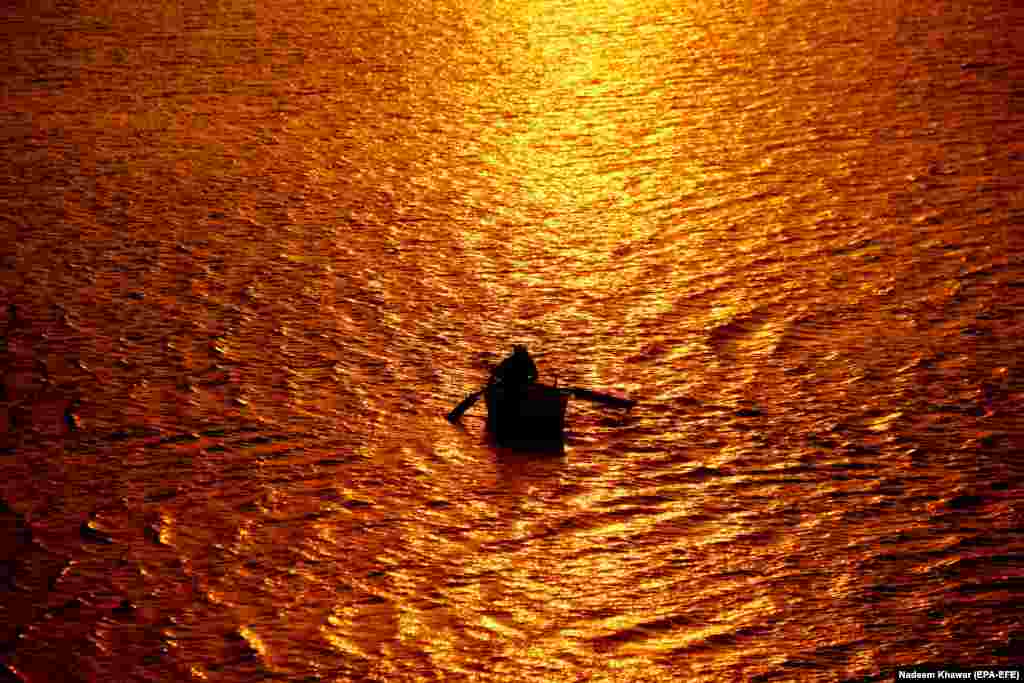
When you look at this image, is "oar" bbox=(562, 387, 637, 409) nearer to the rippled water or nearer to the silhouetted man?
the rippled water

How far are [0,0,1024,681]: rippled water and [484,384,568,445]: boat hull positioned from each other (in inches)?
12.1

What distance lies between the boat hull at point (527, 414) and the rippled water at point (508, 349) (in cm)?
31

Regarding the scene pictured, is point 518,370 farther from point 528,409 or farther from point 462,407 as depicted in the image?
point 462,407

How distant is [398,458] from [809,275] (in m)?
6.85

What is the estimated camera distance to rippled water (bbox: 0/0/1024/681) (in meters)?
14.1

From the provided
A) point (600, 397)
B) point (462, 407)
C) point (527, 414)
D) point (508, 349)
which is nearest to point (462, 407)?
point (462, 407)

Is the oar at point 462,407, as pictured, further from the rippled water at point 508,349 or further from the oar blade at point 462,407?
the rippled water at point 508,349

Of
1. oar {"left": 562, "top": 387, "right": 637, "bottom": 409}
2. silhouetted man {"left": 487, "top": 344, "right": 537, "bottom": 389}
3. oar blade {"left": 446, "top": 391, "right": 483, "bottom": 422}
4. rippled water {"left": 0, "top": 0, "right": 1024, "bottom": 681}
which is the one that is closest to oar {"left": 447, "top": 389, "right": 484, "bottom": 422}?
oar blade {"left": 446, "top": 391, "right": 483, "bottom": 422}

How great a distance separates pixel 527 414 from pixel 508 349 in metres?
2.45

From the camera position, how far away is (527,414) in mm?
16625

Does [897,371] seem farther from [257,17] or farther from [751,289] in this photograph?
[257,17]

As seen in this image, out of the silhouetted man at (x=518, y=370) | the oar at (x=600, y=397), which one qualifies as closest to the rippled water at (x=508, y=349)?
the oar at (x=600, y=397)

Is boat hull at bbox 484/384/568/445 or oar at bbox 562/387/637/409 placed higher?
oar at bbox 562/387/637/409

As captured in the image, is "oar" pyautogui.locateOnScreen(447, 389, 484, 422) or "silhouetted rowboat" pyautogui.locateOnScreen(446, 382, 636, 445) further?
"oar" pyautogui.locateOnScreen(447, 389, 484, 422)
